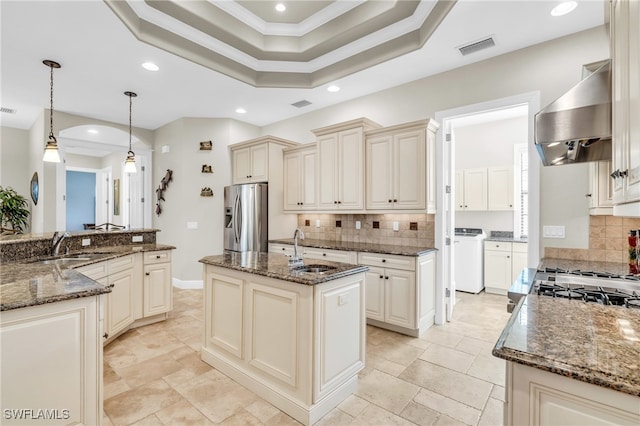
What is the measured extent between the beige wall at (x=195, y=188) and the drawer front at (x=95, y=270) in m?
2.35

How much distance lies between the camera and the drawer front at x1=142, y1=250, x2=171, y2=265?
3480mm

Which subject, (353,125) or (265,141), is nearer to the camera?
(353,125)

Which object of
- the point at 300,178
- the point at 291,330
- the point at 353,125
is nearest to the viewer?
the point at 291,330

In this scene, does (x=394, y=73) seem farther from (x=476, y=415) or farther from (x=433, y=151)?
(x=476, y=415)

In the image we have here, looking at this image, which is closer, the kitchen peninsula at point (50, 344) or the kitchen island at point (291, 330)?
the kitchen peninsula at point (50, 344)

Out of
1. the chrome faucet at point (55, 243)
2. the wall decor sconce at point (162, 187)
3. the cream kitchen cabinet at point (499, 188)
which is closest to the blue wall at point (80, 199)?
the wall decor sconce at point (162, 187)

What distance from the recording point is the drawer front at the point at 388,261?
323cm

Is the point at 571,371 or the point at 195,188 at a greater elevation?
the point at 195,188

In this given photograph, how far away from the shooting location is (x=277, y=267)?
2.29 m

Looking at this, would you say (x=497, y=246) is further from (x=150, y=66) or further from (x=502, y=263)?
(x=150, y=66)

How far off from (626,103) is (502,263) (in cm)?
420

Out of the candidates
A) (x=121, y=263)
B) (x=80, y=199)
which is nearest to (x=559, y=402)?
(x=121, y=263)

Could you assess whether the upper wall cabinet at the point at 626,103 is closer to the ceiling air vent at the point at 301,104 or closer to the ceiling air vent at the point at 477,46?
the ceiling air vent at the point at 477,46

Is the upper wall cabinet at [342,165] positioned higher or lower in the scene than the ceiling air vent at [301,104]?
lower
